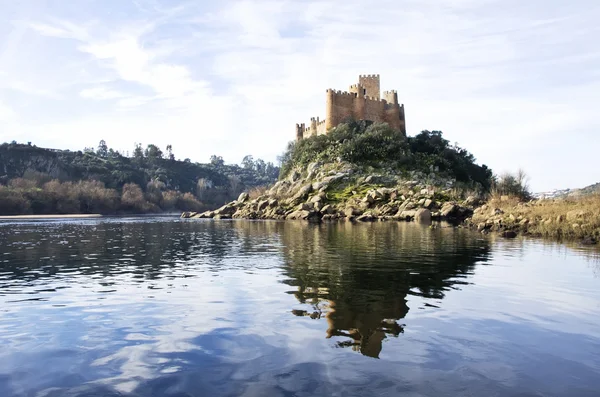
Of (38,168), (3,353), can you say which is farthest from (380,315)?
(38,168)

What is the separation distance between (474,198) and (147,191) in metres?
123

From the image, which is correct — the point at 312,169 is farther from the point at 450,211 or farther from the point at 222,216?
the point at 450,211

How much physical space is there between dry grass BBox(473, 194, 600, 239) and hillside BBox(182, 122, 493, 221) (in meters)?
19.1

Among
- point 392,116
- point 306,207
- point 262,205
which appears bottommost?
point 306,207

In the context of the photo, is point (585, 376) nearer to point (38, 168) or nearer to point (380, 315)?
point (380, 315)

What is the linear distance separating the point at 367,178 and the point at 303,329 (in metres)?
68.0

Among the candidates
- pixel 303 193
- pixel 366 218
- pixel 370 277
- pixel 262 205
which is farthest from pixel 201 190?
pixel 370 277

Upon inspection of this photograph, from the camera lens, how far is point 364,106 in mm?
88938

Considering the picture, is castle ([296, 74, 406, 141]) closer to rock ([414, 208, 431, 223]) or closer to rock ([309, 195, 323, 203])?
rock ([309, 195, 323, 203])

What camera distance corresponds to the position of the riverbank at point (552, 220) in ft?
98.4

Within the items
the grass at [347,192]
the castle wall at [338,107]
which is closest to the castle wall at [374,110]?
the castle wall at [338,107]

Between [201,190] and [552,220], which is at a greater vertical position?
[201,190]

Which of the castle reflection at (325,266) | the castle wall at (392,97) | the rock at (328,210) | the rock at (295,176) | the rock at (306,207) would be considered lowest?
the castle reflection at (325,266)

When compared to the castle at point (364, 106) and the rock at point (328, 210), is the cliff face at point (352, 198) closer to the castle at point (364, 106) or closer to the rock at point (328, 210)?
the rock at point (328, 210)
